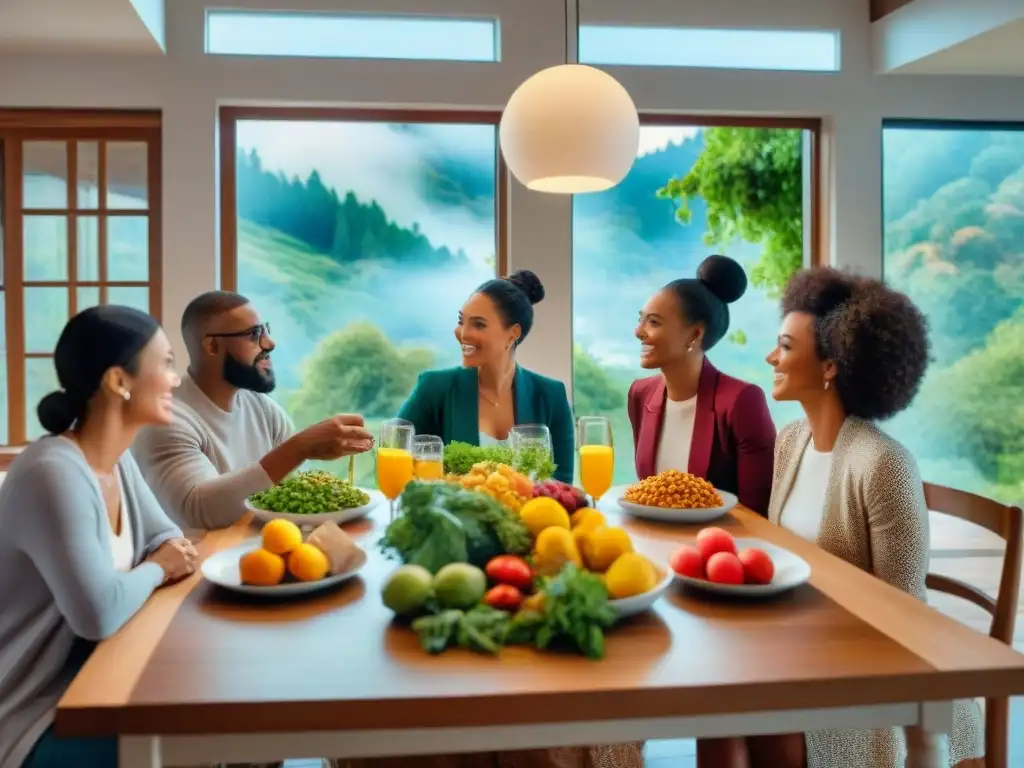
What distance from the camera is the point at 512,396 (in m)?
2.67

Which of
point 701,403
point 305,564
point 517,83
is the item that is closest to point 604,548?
point 305,564

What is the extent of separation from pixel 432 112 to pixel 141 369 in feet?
9.15

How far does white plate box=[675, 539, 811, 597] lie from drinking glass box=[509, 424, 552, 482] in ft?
1.85

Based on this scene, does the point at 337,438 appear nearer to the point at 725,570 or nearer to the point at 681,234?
the point at 725,570

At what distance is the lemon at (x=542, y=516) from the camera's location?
4.49 feet

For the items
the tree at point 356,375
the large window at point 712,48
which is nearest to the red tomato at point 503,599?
the tree at point 356,375

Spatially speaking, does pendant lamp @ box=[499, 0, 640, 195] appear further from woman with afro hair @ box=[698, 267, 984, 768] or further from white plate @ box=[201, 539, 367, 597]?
white plate @ box=[201, 539, 367, 597]

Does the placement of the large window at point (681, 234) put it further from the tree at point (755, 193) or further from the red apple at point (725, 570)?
the red apple at point (725, 570)

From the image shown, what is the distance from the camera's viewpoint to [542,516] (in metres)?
1.37

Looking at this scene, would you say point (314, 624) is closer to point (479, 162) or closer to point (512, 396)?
point (512, 396)

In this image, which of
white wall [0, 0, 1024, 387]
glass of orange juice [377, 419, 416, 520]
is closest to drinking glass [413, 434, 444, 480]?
glass of orange juice [377, 419, 416, 520]

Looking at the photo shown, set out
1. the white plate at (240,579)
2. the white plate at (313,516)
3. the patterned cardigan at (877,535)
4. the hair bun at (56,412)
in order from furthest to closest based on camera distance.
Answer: the white plate at (313,516), the patterned cardigan at (877,535), the hair bun at (56,412), the white plate at (240,579)

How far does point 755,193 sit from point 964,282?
1.16 meters

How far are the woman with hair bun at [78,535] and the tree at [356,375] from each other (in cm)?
248
